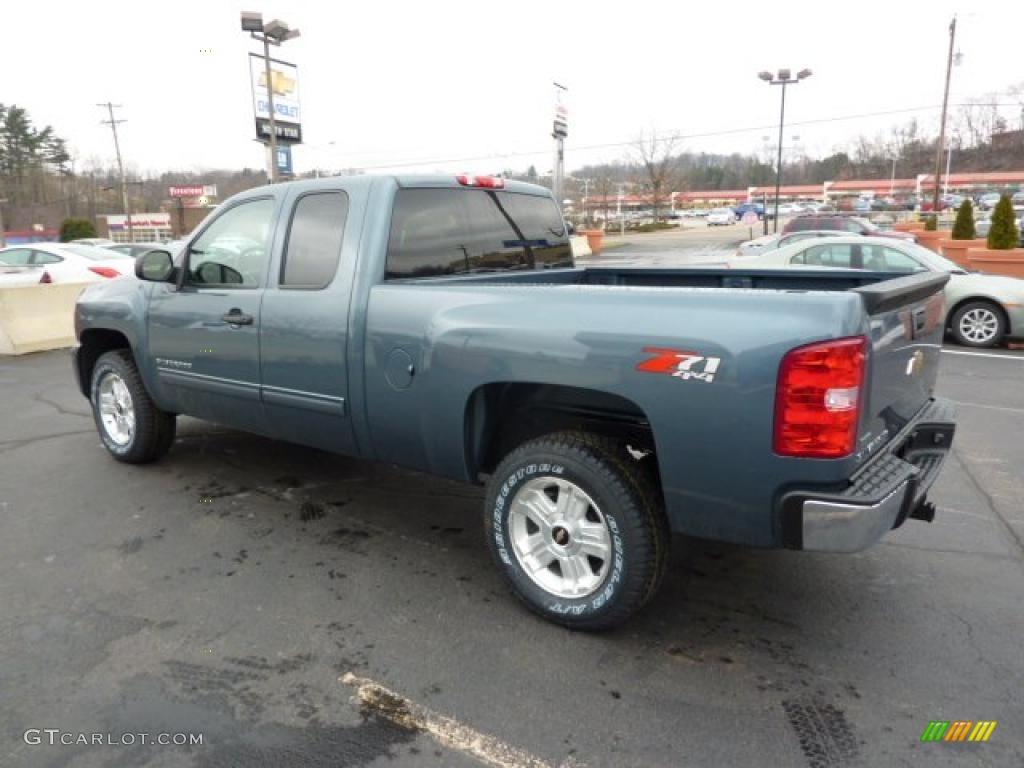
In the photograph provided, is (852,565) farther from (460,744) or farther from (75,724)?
(75,724)

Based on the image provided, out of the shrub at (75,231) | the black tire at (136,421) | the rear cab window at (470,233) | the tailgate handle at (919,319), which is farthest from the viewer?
the shrub at (75,231)

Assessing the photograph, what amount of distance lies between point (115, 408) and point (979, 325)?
34.0 feet

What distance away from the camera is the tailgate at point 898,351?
2.58 m

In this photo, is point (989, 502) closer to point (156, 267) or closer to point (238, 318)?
point (238, 318)

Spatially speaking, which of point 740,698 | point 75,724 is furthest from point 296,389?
point 740,698

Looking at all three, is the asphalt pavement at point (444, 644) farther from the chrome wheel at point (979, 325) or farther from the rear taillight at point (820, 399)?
the chrome wheel at point (979, 325)

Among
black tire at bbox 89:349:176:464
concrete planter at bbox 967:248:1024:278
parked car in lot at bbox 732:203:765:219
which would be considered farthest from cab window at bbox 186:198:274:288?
parked car in lot at bbox 732:203:765:219

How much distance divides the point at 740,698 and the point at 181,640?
2228 mm

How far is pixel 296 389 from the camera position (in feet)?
12.8

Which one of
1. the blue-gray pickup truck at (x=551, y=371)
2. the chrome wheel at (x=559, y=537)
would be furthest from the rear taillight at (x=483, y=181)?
the chrome wheel at (x=559, y=537)

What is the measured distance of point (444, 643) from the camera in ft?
10.1

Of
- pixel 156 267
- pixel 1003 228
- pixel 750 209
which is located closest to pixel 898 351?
pixel 156 267

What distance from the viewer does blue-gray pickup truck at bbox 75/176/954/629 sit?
2.50m
